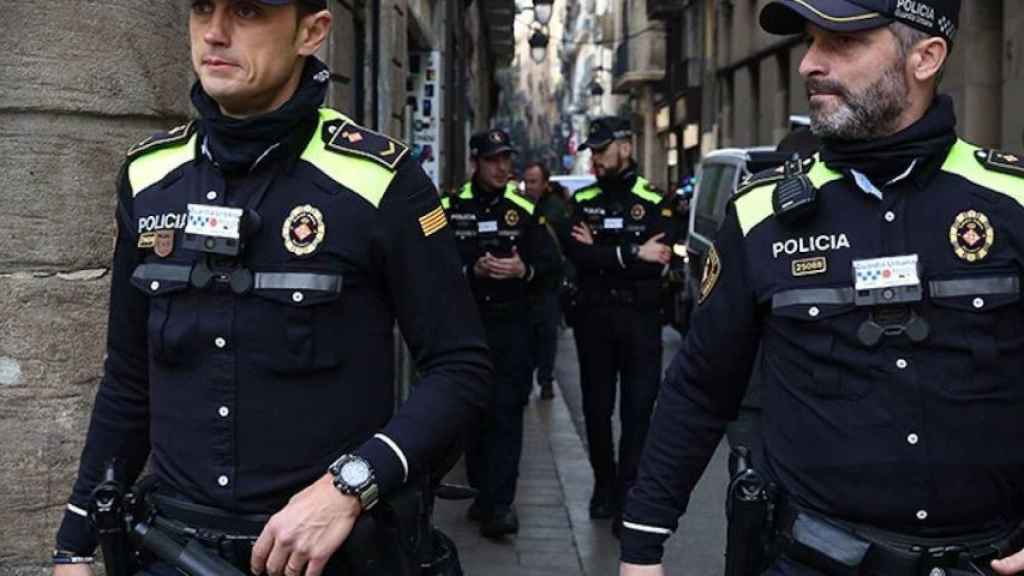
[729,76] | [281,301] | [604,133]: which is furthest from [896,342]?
[729,76]

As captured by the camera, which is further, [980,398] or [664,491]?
[664,491]

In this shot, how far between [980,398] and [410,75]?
32.0 feet

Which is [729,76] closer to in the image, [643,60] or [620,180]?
[643,60]

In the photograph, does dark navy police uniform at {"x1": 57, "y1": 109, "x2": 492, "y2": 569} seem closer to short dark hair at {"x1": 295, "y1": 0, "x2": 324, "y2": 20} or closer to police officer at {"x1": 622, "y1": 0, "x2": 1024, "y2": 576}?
short dark hair at {"x1": 295, "y1": 0, "x2": 324, "y2": 20}

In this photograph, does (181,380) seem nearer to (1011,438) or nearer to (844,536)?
(844,536)

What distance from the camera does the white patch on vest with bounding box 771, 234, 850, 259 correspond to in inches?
107

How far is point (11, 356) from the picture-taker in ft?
12.7

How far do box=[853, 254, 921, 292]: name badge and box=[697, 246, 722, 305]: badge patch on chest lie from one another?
13.8 inches

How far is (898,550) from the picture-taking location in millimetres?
2566

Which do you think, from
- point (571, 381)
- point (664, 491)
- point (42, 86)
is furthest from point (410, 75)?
point (664, 491)

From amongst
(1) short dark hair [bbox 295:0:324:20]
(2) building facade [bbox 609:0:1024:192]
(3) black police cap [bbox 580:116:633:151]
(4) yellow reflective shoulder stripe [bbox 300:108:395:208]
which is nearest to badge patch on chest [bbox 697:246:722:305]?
(4) yellow reflective shoulder stripe [bbox 300:108:395:208]

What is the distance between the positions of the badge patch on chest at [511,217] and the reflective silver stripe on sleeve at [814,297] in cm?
430

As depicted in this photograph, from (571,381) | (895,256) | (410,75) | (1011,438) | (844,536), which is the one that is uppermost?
(410,75)

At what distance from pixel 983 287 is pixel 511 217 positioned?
15.0ft
